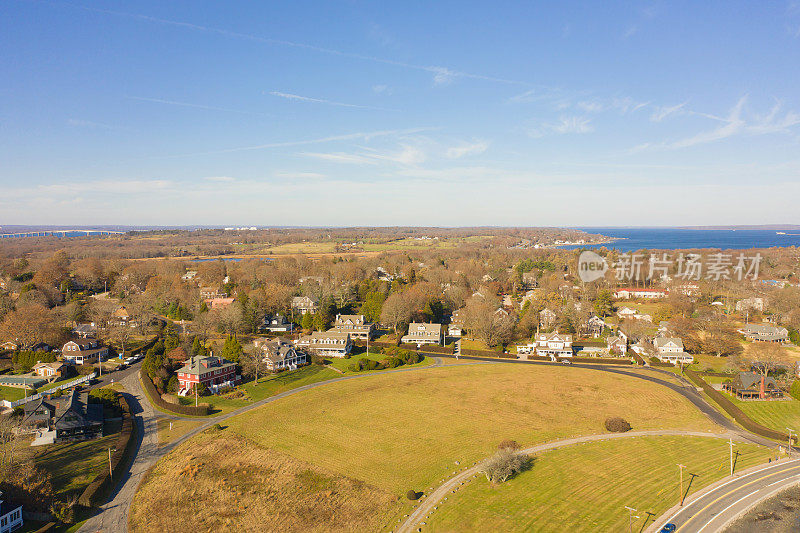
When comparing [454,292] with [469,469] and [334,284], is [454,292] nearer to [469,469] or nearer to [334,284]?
[334,284]

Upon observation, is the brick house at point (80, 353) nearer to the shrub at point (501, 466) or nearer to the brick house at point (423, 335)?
the brick house at point (423, 335)

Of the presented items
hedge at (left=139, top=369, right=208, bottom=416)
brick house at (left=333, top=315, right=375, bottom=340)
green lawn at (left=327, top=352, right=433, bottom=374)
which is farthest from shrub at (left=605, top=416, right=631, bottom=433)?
brick house at (left=333, top=315, right=375, bottom=340)

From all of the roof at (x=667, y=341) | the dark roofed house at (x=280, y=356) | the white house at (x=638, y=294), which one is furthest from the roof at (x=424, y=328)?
the white house at (x=638, y=294)

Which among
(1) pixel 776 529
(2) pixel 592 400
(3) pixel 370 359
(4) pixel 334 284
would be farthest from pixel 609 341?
(4) pixel 334 284

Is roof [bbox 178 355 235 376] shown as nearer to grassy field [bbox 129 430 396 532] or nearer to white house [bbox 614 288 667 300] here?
grassy field [bbox 129 430 396 532]

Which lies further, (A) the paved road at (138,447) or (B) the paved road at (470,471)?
(A) the paved road at (138,447)

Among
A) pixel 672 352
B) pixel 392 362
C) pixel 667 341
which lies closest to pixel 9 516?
pixel 392 362
